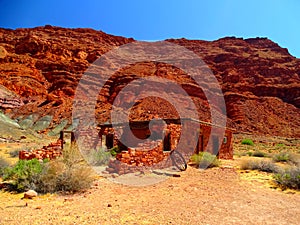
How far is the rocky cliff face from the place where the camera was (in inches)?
1809

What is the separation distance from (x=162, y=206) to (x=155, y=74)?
56.3m

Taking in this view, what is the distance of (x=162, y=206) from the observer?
5934mm

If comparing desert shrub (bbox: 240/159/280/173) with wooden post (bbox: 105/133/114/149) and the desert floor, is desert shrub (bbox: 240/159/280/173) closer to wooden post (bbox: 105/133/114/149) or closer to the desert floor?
the desert floor

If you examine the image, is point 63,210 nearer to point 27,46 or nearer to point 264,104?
point 264,104

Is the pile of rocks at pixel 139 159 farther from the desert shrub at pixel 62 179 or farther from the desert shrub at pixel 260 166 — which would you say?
the desert shrub at pixel 260 166

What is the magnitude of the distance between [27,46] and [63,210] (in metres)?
67.1

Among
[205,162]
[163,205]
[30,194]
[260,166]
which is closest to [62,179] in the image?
[30,194]


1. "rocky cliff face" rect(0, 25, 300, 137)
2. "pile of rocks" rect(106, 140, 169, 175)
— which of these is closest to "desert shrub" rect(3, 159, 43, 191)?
"pile of rocks" rect(106, 140, 169, 175)

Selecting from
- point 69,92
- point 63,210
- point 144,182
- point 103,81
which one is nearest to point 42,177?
point 63,210

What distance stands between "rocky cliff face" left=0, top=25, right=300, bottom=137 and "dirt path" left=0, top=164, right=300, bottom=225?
31.5 metres

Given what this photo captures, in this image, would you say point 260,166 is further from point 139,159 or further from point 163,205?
point 163,205

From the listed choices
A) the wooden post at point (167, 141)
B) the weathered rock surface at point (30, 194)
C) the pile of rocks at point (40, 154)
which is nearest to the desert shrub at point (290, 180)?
the wooden post at point (167, 141)

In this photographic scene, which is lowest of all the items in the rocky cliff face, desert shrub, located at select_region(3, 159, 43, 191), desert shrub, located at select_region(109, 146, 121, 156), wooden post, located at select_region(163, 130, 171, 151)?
desert shrub, located at select_region(109, 146, 121, 156)

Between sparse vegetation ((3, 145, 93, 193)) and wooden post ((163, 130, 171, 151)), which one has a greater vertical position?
wooden post ((163, 130, 171, 151))
